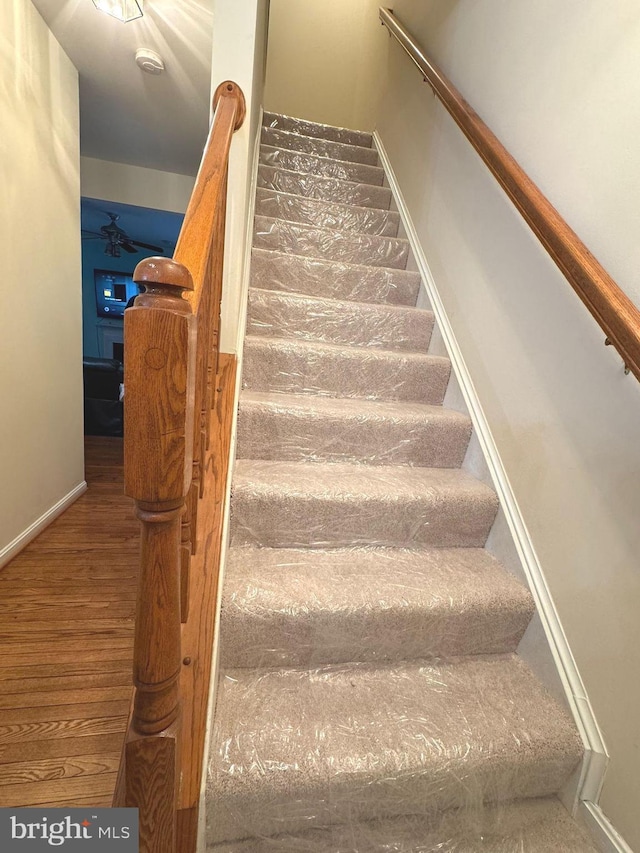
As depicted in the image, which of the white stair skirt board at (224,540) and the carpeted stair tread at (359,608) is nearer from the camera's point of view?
the white stair skirt board at (224,540)

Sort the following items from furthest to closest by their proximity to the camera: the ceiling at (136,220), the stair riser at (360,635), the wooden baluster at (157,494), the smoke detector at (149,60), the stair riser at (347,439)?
the ceiling at (136,220)
the smoke detector at (149,60)
the stair riser at (347,439)
the stair riser at (360,635)
the wooden baluster at (157,494)

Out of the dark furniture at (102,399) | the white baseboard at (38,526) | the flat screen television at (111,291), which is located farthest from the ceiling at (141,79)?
the flat screen television at (111,291)

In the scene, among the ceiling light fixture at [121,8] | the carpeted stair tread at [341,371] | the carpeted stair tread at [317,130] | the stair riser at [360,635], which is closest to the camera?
the stair riser at [360,635]

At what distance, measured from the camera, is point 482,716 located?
3.01 feet

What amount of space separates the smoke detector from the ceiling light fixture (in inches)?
9.4

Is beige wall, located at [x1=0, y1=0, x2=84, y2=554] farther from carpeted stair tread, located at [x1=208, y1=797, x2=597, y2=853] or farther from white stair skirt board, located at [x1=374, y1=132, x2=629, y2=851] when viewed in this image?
white stair skirt board, located at [x1=374, y1=132, x2=629, y2=851]

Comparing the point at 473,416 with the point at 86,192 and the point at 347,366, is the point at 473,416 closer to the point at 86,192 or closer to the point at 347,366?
the point at 347,366

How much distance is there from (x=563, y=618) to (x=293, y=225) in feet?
6.46

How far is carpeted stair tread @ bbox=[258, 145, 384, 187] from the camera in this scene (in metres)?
2.44

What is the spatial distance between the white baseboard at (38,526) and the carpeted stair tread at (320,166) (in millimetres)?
2460

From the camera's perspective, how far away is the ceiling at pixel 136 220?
3.57 meters

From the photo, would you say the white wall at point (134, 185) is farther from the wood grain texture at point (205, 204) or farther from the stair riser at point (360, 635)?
the stair riser at point (360, 635)

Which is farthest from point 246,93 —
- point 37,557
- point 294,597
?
point 37,557

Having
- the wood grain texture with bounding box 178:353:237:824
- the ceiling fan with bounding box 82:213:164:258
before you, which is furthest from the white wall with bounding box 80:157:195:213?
the wood grain texture with bounding box 178:353:237:824
